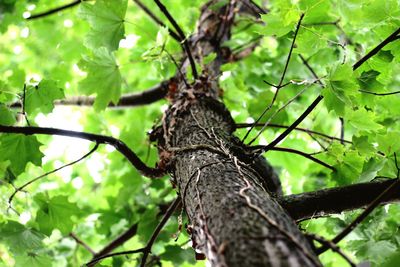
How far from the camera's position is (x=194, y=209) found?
1108mm

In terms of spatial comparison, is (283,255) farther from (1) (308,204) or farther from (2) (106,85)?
(2) (106,85)

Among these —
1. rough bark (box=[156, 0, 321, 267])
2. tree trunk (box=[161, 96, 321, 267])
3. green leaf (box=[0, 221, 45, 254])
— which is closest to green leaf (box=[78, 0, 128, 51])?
rough bark (box=[156, 0, 321, 267])

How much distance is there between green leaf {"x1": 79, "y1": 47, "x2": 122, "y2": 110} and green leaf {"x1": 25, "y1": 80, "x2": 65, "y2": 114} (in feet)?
0.58

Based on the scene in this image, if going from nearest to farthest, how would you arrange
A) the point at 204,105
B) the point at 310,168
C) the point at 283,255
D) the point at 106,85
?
the point at 283,255 < the point at 204,105 < the point at 106,85 < the point at 310,168

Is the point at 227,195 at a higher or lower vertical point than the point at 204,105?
lower

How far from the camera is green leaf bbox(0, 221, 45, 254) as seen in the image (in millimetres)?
1900

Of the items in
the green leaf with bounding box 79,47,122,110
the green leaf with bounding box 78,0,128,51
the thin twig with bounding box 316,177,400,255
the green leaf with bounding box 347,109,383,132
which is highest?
the green leaf with bounding box 78,0,128,51

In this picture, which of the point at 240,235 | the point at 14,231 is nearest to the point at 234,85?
the point at 14,231

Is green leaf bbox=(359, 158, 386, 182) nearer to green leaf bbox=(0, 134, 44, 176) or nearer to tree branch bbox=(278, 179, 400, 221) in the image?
tree branch bbox=(278, 179, 400, 221)

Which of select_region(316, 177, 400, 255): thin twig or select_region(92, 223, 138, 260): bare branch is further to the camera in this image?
select_region(92, 223, 138, 260): bare branch

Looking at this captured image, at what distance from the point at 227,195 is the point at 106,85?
47.5 inches

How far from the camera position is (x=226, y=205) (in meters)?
0.96

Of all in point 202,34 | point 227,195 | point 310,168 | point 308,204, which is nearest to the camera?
point 227,195

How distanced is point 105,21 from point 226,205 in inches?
49.0
